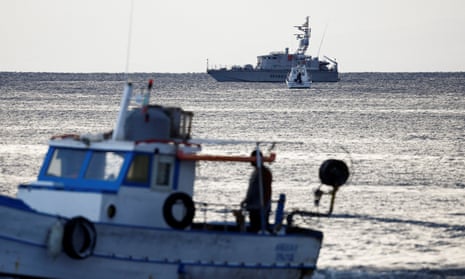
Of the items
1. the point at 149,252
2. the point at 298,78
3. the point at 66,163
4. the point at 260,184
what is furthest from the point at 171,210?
the point at 298,78

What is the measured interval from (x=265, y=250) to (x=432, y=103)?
12893 centimetres

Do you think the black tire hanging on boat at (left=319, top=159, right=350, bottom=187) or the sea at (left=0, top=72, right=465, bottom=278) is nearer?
the black tire hanging on boat at (left=319, top=159, right=350, bottom=187)

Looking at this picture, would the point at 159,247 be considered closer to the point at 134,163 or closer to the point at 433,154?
the point at 134,163

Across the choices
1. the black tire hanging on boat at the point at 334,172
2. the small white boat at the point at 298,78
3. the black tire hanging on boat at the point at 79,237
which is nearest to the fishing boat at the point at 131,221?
the black tire hanging on boat at the point at 79,237

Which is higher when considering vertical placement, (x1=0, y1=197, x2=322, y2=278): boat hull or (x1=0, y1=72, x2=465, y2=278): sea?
(x1=0, y1=197, x2=322, y2=278): boat hull

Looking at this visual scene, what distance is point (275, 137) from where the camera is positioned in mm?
77812

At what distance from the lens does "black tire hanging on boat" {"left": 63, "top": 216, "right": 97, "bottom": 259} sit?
21.6 meters

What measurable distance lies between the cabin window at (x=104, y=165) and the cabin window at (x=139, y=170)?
220mm

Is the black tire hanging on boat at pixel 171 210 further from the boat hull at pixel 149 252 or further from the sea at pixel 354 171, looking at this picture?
the sea at pixel 354 171

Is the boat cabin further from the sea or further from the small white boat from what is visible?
the small white boat

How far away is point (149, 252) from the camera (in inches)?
882

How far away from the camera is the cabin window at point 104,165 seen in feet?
75.4

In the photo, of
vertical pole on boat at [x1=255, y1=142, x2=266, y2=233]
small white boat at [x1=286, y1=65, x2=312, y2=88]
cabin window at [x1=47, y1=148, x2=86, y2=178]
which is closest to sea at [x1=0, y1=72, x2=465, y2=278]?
vertical pole on boat at [x1=255, y1=142, x2=266, y2=233]

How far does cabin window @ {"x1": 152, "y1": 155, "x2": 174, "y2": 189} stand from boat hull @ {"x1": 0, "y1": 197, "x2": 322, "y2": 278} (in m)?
1.05
